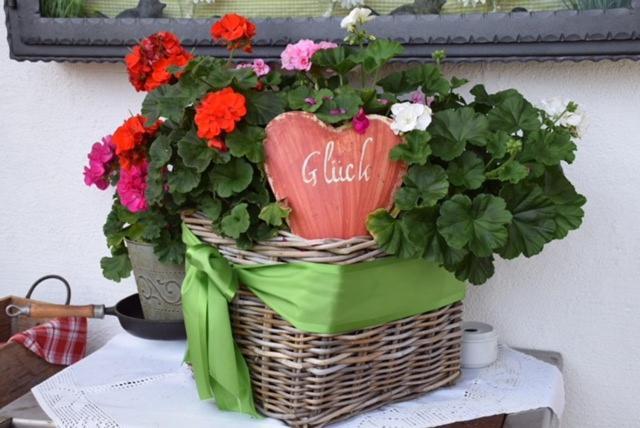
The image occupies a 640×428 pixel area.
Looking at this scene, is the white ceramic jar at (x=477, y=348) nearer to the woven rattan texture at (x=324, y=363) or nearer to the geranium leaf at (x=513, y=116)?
the woven rattan texture at (x=324, y=363)

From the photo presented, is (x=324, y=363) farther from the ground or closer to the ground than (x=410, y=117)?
closer to the ground

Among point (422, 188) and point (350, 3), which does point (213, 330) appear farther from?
point (350, 3)

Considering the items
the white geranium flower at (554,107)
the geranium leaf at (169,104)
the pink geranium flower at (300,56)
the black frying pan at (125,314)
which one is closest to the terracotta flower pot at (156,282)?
the black frying pan at (125,314)

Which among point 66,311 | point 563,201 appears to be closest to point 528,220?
point 563,201

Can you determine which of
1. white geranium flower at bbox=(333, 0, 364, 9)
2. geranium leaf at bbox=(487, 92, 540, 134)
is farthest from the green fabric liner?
white geranium flower at bbox=(333, 0, 364, 9)

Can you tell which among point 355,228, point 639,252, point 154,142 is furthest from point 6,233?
point 639,252

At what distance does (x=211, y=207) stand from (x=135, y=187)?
178mm

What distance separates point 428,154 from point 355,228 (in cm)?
12

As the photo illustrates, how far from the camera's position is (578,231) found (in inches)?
50.4

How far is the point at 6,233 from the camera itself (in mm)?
1596

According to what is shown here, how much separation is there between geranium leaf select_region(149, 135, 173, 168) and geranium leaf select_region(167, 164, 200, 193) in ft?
0.07

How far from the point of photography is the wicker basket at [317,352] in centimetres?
95

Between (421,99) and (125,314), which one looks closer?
(421,99)

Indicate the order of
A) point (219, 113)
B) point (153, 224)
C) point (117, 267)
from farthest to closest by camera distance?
point (117, 267) → point (153, 224) → point (219, 113)
